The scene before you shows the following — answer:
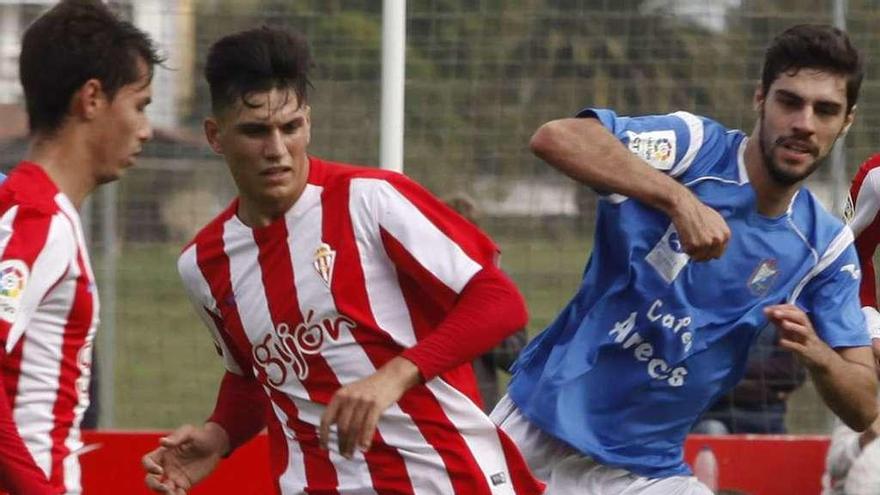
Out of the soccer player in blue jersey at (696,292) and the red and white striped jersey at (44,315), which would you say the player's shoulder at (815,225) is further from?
the red and white striped jersey at (44,315)

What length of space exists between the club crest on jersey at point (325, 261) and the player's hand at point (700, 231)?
78 cm

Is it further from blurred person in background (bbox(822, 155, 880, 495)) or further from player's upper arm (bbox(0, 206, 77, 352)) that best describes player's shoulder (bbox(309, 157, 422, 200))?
blurred person in background (bbox(822, 155, 880, 495))

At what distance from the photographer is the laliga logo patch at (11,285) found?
3.65 m

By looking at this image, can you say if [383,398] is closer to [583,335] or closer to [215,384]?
[583,335]

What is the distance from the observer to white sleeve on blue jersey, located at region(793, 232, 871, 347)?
467cm

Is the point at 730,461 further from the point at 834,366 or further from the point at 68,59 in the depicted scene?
the point at 68,59

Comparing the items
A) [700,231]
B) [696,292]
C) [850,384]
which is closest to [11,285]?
[700,231]

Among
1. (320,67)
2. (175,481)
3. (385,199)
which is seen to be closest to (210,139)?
(385,199)

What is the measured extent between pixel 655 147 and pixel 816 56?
0.49m

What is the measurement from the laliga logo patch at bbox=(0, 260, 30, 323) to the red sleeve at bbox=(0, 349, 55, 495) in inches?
6.1

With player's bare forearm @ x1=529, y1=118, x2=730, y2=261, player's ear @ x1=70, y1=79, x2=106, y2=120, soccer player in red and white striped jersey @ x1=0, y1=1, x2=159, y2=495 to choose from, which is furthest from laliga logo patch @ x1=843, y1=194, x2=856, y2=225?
player's ear @ x1=70, y1=79, x2=106, y2=120

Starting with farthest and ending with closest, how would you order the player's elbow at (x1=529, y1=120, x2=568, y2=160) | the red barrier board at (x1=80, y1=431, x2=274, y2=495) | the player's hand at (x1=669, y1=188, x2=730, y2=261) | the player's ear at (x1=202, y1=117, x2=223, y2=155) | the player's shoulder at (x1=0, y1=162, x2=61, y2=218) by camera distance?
1. the red barrier board at (x1=80, y1=431, x2=274, y2=495)
2. the player's elbow at (x1=529, y1=120, x2=568, y2=160)
3. the player's ear at (x1=202, y1=117, x2=223, y2=155)
4. the player's hand at (x1=669, y1=188, x2=730, y2=261)
5. the player's shoulder at (x1=0, y1=162, x2=61, y2=218)

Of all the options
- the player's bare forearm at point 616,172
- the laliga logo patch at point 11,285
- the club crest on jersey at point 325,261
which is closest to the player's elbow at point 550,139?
the player's bare forearm at point 616,172

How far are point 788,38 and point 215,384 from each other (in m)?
3.43
